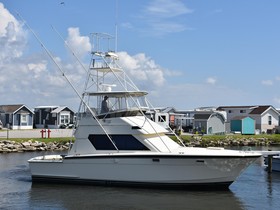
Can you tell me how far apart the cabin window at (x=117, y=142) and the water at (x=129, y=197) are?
197 centimetres

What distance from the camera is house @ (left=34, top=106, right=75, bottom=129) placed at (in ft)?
216

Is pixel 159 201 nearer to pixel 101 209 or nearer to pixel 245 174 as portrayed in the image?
pixel 101 209

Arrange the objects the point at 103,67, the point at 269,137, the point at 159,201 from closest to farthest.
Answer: the point at 159,201 < the point at 103,67 < the point at 269,137

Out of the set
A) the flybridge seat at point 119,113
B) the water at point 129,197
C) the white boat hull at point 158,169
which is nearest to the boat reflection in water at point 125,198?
the water at point 129,197

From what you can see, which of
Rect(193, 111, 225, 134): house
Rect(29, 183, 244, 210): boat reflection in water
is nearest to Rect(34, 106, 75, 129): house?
Rect(193, 111, 225, 134): house

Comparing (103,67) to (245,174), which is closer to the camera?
(103,67)

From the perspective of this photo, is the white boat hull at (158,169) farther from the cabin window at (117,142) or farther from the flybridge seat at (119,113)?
the flybridge seat at (119,113)

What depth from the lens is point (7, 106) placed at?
6353cm

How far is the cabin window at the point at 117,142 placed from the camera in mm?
21500

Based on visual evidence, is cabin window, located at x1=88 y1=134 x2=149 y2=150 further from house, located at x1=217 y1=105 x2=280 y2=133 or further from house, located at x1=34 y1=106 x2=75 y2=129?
house, located at x1=217 y1=105 x2=280 y2=133

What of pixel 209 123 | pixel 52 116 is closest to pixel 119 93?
pixel 209 123

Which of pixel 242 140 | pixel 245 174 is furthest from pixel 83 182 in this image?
pixel 242 140

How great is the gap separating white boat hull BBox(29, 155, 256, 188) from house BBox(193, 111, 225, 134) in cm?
4383

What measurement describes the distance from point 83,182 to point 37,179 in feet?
8.69
